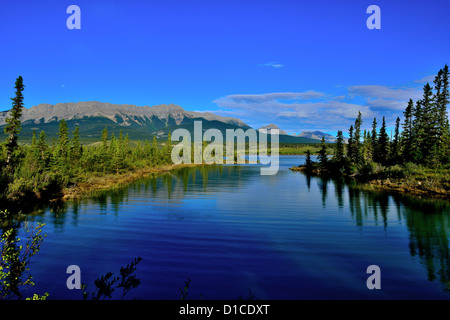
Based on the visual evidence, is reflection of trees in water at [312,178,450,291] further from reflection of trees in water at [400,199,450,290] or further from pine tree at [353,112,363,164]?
pine tree at [353,112,363,164]

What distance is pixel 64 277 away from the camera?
15141 millimetres

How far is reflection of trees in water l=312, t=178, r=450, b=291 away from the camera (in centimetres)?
1720

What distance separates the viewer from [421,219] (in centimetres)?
A: 2908

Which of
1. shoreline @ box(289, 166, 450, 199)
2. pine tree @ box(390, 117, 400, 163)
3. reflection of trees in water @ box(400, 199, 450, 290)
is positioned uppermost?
pine tree @ box(390, 117, 400, 163)

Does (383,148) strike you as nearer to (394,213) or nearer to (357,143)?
(357,143)

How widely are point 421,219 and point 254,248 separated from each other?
20.3 meters

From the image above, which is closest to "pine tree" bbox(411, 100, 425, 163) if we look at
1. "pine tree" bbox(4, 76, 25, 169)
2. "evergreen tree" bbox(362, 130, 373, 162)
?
"evergreen tree" bbox(362, 130, 373, 162)

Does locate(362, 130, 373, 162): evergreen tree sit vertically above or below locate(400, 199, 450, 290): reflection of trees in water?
above

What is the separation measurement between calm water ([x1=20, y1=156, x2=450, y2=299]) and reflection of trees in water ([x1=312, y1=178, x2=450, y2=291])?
10cm

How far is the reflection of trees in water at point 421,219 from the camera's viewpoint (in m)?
17.2

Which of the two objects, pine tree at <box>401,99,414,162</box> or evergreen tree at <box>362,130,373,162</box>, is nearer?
pine tree at <box>401,99,414,162</box>

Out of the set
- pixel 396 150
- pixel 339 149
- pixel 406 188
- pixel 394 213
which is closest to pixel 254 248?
pixel 394 213
